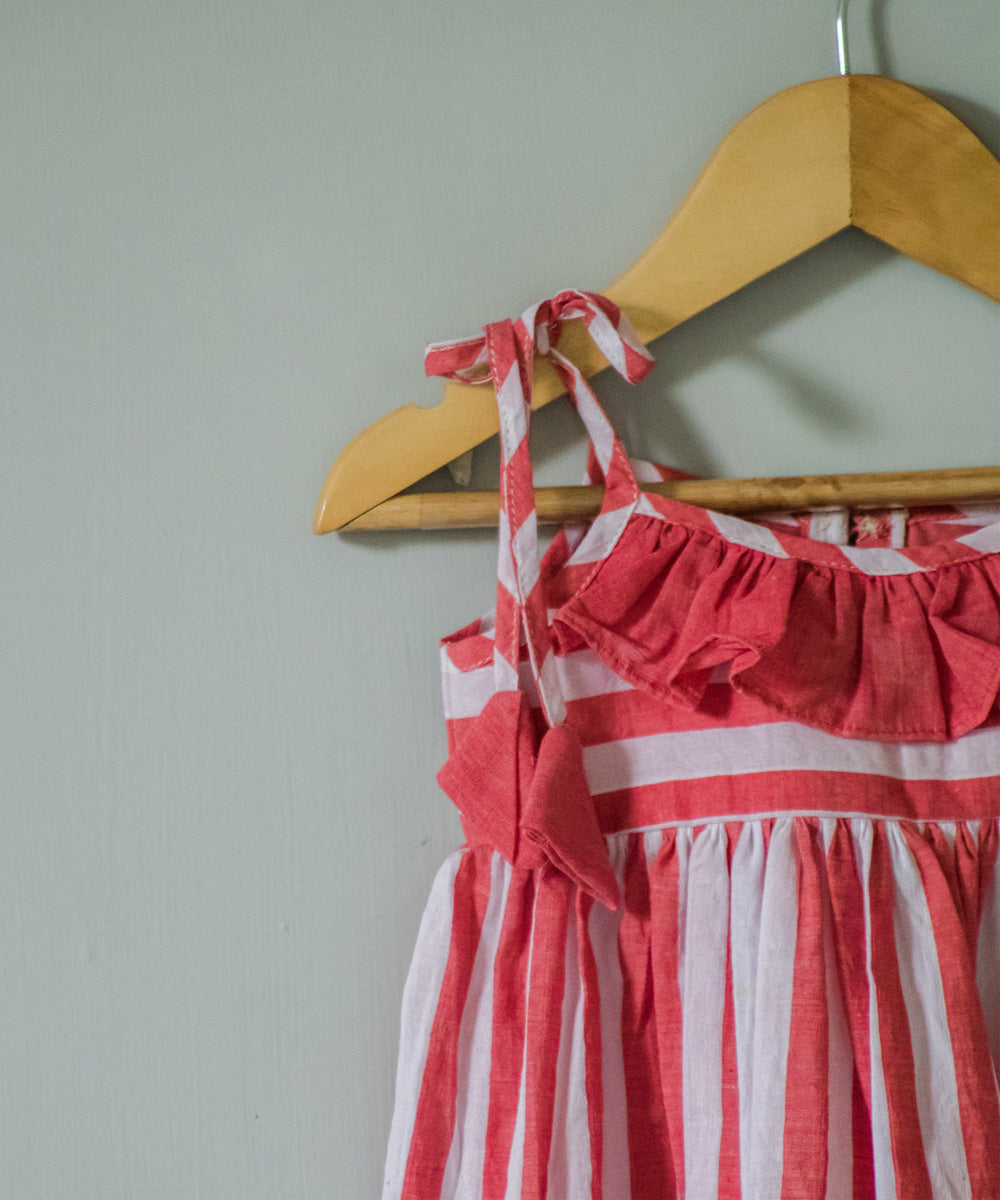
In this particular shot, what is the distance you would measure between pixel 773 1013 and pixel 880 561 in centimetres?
26

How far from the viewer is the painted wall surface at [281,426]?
0.68 meters

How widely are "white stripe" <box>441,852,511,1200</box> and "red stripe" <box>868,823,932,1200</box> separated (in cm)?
20

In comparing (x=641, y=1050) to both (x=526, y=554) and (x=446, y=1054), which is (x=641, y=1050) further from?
(x=526, y=554)

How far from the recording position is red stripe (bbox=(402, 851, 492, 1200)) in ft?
1.90

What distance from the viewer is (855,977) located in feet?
1.90

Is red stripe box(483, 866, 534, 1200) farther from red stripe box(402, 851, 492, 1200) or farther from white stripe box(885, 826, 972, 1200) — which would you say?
white stripe box(885, 826, 972, 1200)

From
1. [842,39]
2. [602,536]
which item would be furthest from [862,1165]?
[842,39]

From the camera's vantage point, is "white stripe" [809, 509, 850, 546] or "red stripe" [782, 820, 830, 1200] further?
"white stripe" [809, 509, 850, 546]

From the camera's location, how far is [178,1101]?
0.67 meters

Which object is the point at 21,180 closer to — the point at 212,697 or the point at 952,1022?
the point at 212,697

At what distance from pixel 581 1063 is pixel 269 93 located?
67cm

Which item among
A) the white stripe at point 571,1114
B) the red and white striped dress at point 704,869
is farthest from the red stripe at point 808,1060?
the white stripe at point 571,1114

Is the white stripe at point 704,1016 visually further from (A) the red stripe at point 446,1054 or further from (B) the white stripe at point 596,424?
(B) the white stripe at point 596,424

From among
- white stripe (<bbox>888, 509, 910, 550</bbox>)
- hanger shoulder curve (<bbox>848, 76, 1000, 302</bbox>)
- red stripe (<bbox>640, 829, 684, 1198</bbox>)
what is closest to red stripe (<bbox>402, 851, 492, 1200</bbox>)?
red stripe (<bbox>640, 829, 684, 1198</bbox>)
